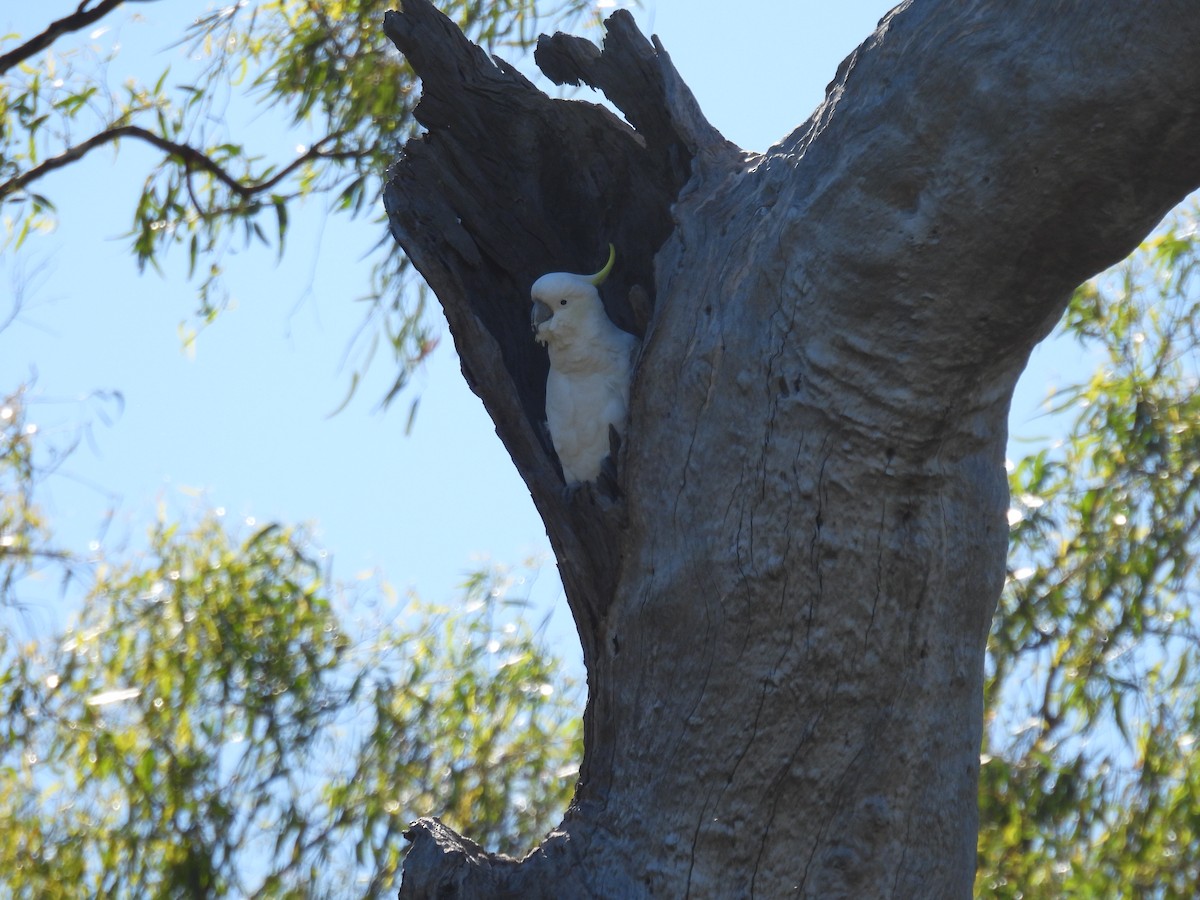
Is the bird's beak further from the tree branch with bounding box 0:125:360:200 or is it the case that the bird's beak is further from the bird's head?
the tree branch with bounding box 0:125:360:200

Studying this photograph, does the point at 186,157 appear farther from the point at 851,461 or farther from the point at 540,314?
the point at 851,461

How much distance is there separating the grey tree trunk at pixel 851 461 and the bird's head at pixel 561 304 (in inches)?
11.7

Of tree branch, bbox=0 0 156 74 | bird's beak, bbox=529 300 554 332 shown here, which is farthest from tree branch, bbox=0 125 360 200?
bird's beak, bbox=529 300 554 332

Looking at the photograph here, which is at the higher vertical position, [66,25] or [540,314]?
[66,25]

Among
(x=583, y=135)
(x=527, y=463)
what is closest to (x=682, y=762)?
(x=527, y=463)

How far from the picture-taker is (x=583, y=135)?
2.61m

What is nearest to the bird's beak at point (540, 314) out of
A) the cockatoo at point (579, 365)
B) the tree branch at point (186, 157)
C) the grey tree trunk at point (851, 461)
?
the cockatoo at point (579, 365)

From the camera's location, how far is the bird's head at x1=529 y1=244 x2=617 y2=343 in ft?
8.17

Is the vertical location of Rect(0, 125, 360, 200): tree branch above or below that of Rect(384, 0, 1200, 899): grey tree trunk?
above

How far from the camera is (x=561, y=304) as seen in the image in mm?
2494

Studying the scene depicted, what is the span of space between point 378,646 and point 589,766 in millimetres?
2445

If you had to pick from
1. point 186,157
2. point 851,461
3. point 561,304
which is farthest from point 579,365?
point 186,157

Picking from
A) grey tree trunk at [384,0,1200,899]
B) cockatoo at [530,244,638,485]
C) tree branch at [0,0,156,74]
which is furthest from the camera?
tree branch at [0,0,156,74]

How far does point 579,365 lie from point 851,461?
2.15 feet
